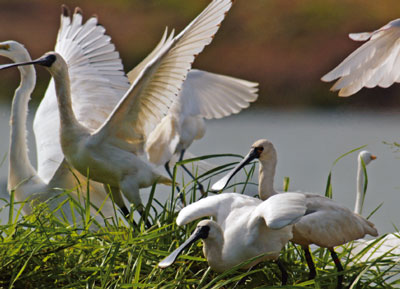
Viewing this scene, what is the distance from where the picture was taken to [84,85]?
5203 millimetres

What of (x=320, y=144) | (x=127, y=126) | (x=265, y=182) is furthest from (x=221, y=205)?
(x=320, y=144)

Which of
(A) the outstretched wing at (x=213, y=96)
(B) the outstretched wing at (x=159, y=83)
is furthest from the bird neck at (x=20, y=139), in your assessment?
(A) the outstretched wing at (x=213, y=96)

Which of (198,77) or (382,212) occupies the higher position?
(198,77)

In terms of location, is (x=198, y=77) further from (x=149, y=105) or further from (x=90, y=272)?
(x=90, y=272)

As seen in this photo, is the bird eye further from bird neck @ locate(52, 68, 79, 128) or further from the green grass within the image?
the green grass

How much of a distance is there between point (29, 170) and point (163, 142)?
4.00 ft

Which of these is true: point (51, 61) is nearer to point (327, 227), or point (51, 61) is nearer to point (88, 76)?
point (88, 76)

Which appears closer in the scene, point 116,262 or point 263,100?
point 116,262

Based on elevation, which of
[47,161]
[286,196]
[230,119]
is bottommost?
[230,119]

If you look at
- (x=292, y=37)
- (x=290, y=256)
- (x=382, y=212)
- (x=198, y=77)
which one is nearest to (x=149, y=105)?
(x=290, y=256)

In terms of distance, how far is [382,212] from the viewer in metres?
7.84

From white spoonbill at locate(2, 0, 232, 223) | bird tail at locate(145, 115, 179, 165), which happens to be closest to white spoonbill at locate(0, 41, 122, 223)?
white spoonbill at locate(2, 0, 232, 223)

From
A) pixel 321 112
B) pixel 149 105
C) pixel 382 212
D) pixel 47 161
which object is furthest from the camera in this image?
pixel 321 112

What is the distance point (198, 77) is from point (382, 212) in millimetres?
2320
